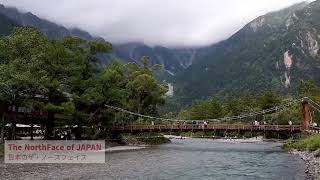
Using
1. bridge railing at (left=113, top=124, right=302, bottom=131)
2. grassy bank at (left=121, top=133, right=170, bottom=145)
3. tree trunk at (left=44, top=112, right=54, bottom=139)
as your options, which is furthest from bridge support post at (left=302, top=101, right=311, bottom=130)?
tree trunk at (left=44, top=112, right=54, bottom=139)

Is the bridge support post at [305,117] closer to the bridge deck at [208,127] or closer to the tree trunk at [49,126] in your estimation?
the bridge deck at [208,127]

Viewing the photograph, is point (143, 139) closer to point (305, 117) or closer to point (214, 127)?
point (214, 127)

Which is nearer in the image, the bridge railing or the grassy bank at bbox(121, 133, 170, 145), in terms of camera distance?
the bridge railing

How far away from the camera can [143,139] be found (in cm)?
8475

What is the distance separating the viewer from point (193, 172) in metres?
35.7

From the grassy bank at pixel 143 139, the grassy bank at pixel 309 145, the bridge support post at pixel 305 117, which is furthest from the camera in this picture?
the grassy bank at pixel 143 139

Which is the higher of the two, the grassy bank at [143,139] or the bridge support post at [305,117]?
the bridge support post at [305,117]

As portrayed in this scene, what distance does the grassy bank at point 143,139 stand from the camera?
264ft

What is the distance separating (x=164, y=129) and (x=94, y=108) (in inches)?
655

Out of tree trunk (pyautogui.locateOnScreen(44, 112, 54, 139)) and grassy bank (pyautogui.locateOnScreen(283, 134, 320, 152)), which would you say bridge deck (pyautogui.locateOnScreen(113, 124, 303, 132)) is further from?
tree trunk (pyautogui.locateOnScreen(44, 112, 54, 139))

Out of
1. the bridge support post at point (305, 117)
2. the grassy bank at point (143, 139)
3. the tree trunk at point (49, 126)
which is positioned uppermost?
the bridge support post at point (305, 117)

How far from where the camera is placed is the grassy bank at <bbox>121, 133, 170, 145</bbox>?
8043 cm

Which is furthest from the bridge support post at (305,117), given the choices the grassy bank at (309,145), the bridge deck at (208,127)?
the grassy bank at (309,145)

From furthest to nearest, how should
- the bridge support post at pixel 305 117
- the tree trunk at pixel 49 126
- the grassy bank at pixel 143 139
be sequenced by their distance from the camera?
1. the grassy bank at pixel 143 139
2. the bridge support post at pixel 305 117
3. the tree trunk at pixel 49 126
